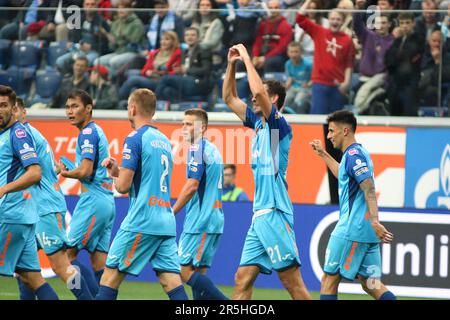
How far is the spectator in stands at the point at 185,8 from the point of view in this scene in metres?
15.2

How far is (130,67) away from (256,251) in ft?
22.2

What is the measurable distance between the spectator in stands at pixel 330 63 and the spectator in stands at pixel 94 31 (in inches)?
124

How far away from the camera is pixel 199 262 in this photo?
35.1 feet

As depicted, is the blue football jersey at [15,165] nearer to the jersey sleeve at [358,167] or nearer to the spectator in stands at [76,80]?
the jersey sleeve at [358,167]

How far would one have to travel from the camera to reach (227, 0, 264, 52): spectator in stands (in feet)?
48.4

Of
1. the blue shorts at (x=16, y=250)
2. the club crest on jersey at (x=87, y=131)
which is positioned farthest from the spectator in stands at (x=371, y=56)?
the blue shorts at (x=16, y=250)

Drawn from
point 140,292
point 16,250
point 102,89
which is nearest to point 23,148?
point 16,250

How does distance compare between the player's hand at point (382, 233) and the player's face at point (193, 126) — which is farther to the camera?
the player's face at point (193, 126)

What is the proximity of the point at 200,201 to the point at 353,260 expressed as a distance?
6.83 feet

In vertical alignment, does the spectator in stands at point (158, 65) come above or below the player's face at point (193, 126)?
above

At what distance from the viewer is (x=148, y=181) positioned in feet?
28.6

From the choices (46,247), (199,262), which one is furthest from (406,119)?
(46,247)

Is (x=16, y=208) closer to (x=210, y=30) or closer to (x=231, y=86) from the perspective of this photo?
(x=231, y=86)
